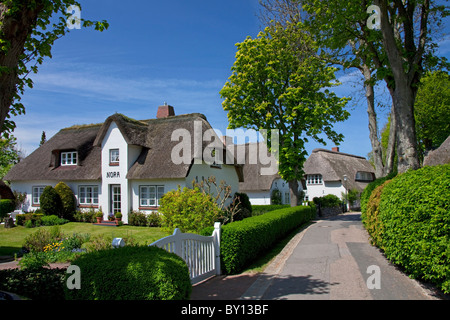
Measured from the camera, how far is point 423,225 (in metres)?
6.15

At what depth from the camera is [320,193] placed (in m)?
44.4

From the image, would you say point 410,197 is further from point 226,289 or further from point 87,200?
A: point 87,200

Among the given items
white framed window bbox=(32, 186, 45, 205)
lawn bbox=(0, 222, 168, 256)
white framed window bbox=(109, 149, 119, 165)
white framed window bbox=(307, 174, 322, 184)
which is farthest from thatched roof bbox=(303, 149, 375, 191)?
white framed window bbox=(32, 186, 45, 205)

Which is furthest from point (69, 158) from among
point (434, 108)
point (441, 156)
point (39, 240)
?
point (434, 108)

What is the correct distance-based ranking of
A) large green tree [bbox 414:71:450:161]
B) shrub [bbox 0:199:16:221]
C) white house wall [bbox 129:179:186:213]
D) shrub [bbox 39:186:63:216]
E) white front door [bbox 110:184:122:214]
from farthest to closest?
large green tree [bbox 414:71:450:161] → shrub [bbox 0:199:16:221] → shrub [bbox 39:186:63:216] → white front door [bbox 110:184:122:214] → white house wall [bbox 129:179:186:213]

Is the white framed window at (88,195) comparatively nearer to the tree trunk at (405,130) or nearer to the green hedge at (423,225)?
the tree trunk at (405,130)

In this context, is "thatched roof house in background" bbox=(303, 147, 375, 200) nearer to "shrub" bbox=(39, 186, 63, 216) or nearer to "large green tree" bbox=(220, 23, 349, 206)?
"large green tree" bbox=(220, 23, 349, 206)

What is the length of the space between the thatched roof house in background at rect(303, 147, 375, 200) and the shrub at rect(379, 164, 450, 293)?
1411 inches

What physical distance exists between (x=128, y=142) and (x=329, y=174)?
99.3ft

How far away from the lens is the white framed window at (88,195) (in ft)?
77.6

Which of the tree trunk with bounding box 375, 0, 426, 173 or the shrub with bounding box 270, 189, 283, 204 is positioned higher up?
the tree trunk with bounding box 375, 0, 426, 173

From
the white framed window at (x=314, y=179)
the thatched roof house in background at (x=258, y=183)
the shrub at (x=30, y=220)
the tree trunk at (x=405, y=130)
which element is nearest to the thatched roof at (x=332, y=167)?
the white framed window at (x=314, y=179)

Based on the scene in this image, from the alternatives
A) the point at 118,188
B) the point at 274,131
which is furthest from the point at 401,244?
the point at 118,188

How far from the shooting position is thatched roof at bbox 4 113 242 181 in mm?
21375
